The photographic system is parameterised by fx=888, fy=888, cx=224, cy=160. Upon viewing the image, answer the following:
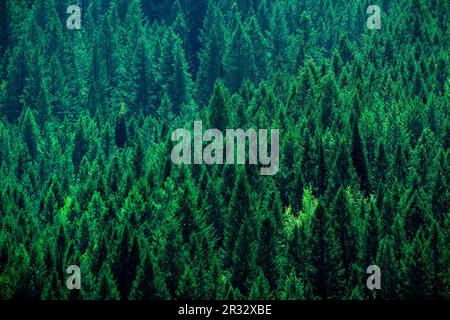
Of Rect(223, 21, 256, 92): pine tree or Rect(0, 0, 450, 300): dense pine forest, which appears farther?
Rect(223, 21, 256, 92): pine tree

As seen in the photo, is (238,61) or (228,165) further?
(238,61)

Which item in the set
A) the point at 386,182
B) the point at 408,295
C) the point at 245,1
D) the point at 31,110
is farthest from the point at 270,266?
the point at 245,1

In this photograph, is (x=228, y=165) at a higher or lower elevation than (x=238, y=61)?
lower

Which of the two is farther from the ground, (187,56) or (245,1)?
(245,1)

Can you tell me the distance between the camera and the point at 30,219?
242 feet

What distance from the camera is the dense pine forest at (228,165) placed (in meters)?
56.2

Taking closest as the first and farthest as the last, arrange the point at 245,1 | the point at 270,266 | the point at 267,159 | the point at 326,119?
the point at 270,266 < the point at 267,159 < the point at 326,119 < the point at 245,1

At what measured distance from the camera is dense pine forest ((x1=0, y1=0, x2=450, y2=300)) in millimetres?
56250

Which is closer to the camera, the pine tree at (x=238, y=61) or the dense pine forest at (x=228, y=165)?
the dense pine forest at (x=228, y=165)

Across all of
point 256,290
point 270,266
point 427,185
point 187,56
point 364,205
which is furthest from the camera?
point 187,56

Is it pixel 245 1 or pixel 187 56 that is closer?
pixel 187 56

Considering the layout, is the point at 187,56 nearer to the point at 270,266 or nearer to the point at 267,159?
the point at 267,159

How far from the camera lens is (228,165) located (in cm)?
6981

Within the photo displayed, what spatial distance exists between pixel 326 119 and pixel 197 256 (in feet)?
102
